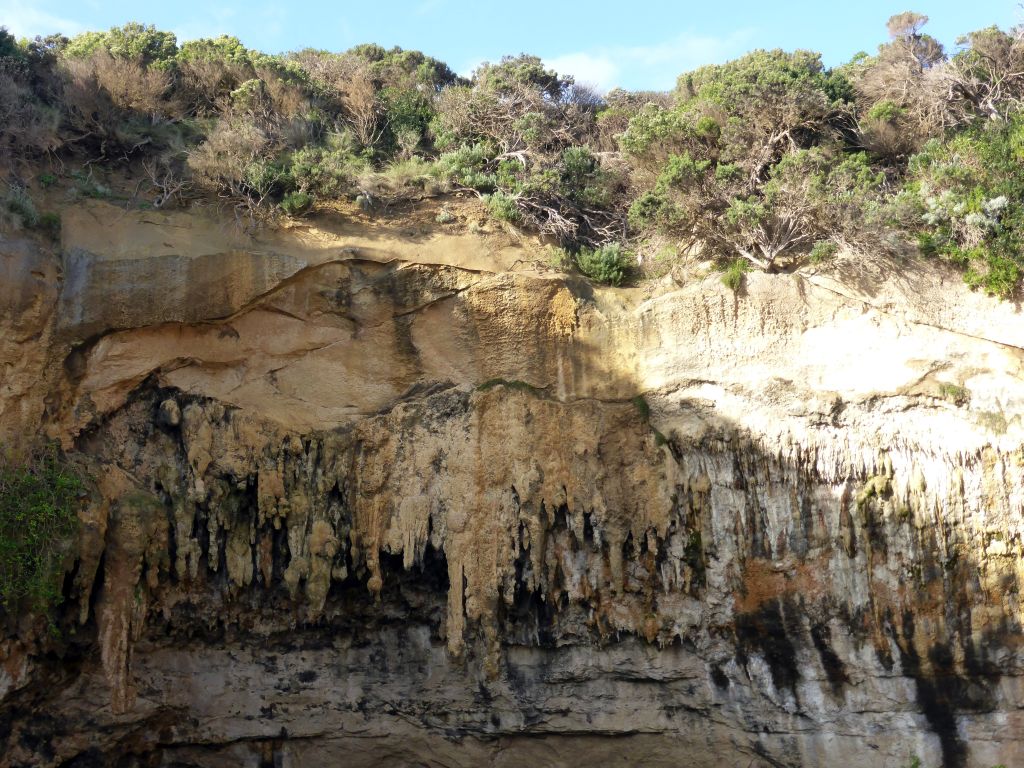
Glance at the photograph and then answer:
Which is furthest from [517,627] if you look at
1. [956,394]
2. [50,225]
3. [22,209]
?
[22,209]

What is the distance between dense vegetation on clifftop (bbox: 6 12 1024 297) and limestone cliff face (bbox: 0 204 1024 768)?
0.83m

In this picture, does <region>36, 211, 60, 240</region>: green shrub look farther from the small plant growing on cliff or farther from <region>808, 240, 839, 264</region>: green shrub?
<region>808, 240, 839, 264</region>: green shrub

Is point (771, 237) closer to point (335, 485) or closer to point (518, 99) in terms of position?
point (518, 99)

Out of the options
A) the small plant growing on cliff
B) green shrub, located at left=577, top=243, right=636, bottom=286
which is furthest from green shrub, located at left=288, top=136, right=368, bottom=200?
the small plant growing on cliff

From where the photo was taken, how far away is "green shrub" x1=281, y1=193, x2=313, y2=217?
13.8 m

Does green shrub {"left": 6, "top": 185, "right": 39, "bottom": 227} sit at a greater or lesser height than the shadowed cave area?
greater

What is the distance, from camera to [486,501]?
42.8 feet

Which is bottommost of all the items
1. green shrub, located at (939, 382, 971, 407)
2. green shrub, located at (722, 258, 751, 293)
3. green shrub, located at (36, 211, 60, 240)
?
green shrub, located at (939, 382, 971, 407)

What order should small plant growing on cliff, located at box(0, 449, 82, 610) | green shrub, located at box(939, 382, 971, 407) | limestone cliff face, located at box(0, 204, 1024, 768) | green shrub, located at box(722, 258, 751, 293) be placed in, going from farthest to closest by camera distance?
green shrub, located at box(722, 258, 751, 293) → limestone cliff face, located at box(0, 204, 1024, 768) → green shrub, located at box(939, 382, 971, 407) → small plant growing on cliff, located at box(0, 449, 82, 610)

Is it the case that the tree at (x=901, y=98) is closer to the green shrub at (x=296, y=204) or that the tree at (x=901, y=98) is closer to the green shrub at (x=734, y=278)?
the green shrub at (x=734, y=278)

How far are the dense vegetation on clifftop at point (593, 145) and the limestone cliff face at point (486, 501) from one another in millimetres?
831

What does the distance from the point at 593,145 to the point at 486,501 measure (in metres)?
7.64

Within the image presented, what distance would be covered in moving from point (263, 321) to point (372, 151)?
4.31 meters

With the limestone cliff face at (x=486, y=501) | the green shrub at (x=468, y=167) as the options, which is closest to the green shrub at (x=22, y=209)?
the limestone cliff face at (x=486, y=501)
